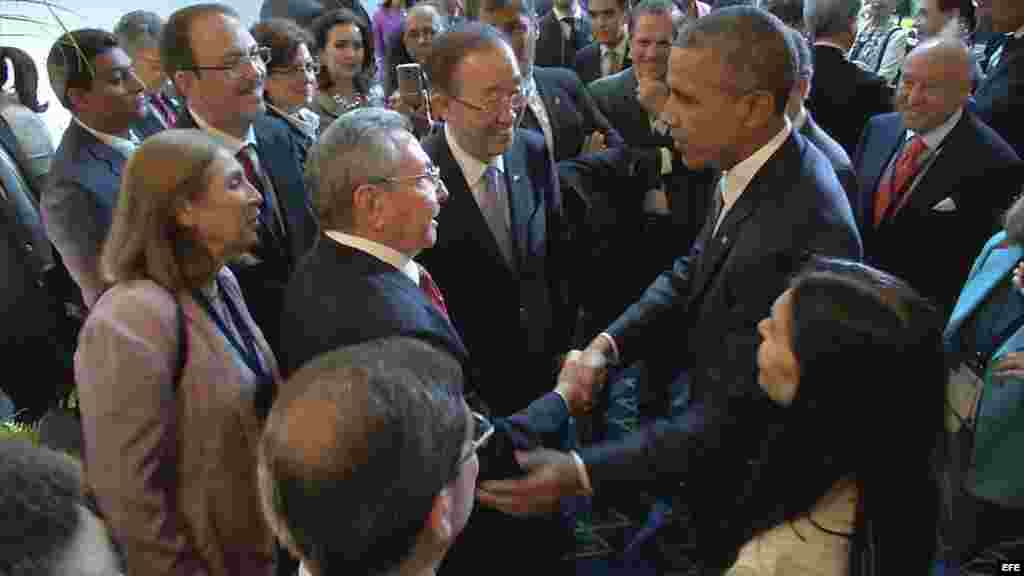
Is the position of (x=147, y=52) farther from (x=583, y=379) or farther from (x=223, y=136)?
(x=583, y=379)

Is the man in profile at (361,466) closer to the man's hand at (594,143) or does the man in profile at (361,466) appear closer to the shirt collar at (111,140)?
the shirt collar at (111,140)

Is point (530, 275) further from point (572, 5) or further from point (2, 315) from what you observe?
point (572, 5)

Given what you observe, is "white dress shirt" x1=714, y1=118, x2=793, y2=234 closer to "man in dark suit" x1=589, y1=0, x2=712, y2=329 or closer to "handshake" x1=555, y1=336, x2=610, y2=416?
"handshake" x1=555, y1=336, x2=610, y2=416

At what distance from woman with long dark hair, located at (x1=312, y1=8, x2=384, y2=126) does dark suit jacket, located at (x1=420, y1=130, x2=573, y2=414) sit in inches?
56.2

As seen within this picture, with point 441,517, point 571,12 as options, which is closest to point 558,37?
point 571,12

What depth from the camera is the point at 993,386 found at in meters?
2.26

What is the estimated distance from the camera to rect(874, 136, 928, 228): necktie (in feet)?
10.3

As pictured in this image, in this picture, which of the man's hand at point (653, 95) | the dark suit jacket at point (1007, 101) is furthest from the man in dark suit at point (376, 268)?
the dark suit jacket at point (1007, 101)

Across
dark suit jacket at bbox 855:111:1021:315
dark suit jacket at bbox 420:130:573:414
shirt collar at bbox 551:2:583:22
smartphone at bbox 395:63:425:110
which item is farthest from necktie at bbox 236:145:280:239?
shirt collar at bbox 551:2:583:22

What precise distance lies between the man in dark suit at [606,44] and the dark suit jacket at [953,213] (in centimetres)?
183

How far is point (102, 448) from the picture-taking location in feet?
5.34

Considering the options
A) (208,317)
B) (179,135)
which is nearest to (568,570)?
(208,317)

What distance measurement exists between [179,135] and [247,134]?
3.62 feet

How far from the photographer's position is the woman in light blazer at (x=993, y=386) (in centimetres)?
221
